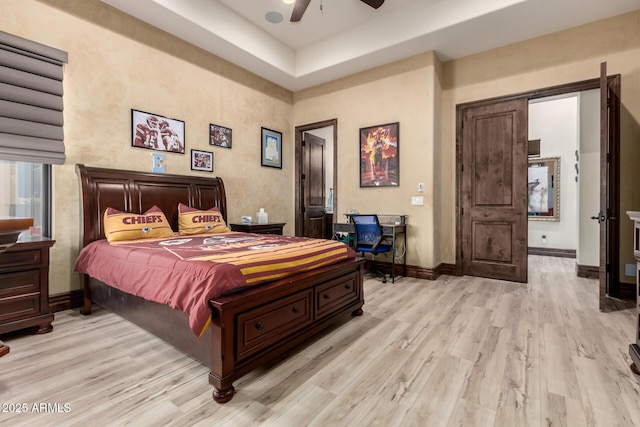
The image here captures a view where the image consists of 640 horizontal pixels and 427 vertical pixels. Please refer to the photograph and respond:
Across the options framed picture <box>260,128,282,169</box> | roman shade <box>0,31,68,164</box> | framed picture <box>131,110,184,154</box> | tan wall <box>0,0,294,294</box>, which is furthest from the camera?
framed picture <box>260,128,282,169</box>

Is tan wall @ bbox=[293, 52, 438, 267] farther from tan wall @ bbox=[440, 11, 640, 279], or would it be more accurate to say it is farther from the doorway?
the doorway

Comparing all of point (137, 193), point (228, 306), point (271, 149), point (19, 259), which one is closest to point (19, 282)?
point (19, 259)

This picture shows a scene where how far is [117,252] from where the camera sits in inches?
98.4

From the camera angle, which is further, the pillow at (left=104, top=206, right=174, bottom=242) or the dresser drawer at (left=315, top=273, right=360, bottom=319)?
the pillow at (left=104, top=206, right=174, bottom=242)

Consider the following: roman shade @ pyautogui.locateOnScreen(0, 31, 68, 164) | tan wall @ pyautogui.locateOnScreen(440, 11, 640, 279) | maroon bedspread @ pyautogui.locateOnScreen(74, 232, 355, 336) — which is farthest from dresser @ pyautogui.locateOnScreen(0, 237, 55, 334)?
tan wall @ pyautogui.locateOnScreen(440, 11, 640, 279)

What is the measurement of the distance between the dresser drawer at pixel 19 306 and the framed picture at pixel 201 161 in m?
2.28

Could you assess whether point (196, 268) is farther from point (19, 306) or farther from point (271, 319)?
point (19, 306)

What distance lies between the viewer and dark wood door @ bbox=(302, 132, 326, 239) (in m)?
6.00

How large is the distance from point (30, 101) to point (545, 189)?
8.26 meters

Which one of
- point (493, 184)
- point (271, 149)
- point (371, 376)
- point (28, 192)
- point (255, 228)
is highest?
point (271, 149)

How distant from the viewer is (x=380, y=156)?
193 inches

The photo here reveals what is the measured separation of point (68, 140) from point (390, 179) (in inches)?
161

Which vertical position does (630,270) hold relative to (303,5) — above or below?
below

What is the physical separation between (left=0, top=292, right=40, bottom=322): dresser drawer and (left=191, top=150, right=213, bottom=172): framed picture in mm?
2275
